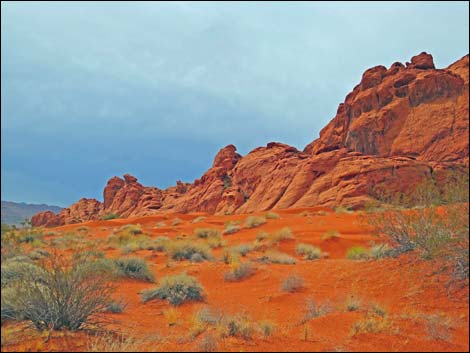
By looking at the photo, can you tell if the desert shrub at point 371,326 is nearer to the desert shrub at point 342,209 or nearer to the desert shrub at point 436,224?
the desert shrub at point 436,224

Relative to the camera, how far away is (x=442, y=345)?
17.2 ft

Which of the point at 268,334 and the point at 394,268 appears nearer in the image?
the point at 268,334

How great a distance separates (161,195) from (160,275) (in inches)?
2435

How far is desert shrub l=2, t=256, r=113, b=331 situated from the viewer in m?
6.18

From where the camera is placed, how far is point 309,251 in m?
17.1

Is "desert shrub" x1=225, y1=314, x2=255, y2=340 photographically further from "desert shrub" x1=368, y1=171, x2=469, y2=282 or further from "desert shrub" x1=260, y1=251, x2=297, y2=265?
"desert shrub" x1=260, y1=251, x2=297, y2=265

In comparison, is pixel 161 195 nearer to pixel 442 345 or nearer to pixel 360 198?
pixel 360 198

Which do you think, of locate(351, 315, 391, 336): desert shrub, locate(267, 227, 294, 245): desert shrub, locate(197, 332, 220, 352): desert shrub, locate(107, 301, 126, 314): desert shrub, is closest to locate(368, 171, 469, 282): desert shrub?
locate(351, 315, 391, 336): desert shrub

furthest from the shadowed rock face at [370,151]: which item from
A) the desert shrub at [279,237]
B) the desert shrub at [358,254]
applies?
the desert shrub at [358,254]

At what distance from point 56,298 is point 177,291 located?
15.3 feet

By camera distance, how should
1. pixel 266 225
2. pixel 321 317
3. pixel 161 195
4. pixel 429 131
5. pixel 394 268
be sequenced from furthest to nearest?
pixel 161 195 → pixel 429 131 → pixel 266 225 → pixel 394 268 → pixel 321 317

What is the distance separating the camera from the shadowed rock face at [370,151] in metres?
36.2

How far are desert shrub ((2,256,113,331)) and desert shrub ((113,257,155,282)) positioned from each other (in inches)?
262

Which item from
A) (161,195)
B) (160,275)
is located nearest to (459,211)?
(160,275)
